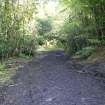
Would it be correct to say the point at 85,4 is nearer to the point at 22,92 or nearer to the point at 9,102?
the point at 22,92

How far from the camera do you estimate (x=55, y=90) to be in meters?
9.54

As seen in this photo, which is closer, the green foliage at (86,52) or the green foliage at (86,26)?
the green foliage at (86,26)

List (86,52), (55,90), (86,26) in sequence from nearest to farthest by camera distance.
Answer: (55,90), (86,52), (86,26)

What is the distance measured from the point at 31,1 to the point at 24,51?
353cm

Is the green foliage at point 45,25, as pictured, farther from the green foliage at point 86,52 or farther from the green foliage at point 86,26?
the green foliage at point 86,52

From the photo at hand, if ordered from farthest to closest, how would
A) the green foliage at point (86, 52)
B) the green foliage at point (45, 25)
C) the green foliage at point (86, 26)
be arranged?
1. the green foliage at point (45, 25)
2. the green foliage at point (86, 52)
3. the green foliage at point (86, 26)

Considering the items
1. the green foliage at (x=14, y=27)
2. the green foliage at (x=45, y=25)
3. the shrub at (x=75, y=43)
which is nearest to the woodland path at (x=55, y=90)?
the green foliage at (x=14, y=27)

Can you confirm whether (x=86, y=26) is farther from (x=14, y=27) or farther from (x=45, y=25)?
(x=45, y=25)

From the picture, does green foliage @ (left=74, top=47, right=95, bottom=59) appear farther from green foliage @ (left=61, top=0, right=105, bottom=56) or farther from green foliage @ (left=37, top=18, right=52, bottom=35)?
green foliage @ (left=37, top=18, right=52, bottom=35)

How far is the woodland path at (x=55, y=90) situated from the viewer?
8.09 metres

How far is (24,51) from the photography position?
21234mm

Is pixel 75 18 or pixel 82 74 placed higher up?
pixel 75 18

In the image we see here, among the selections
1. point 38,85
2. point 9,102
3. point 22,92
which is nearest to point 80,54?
point 38,85

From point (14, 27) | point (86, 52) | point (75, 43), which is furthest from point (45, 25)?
point (86, 52)
